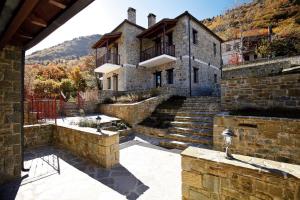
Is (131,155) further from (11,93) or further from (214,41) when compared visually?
(214,41)

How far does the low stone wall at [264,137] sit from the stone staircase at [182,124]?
1008 millimetres

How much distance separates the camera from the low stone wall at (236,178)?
1.99 metres

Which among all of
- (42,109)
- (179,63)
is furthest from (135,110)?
(179,63)

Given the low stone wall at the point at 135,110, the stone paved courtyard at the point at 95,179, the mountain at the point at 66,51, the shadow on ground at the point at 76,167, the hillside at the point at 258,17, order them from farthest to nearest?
the mountain at the point at 66,51 < the hillside at the point at 258,17 < the low stone wall at the point at 135,110 < the shadow on ground at the point at 76,167 < the stone paved courtyard at the point at 95,179

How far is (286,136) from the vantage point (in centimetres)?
503

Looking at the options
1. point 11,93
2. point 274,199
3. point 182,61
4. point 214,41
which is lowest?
point 274,199

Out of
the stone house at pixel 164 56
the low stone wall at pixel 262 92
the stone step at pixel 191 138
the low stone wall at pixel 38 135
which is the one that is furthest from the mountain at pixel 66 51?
the low stone wall at pixel 262 92

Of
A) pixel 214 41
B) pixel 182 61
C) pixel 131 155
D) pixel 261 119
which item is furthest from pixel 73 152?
pixel 214 41

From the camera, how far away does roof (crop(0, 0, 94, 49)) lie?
7.24 feet

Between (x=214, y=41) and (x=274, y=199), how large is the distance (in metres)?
18.4

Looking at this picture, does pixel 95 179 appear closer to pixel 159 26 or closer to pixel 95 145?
pixel 95 145

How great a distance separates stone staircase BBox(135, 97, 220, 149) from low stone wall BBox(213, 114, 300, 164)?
101 centimetres

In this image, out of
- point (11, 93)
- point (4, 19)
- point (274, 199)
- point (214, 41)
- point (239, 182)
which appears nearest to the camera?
point (274, 199)

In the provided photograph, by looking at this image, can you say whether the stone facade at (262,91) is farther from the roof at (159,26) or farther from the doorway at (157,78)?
the doorway at (157,78)
